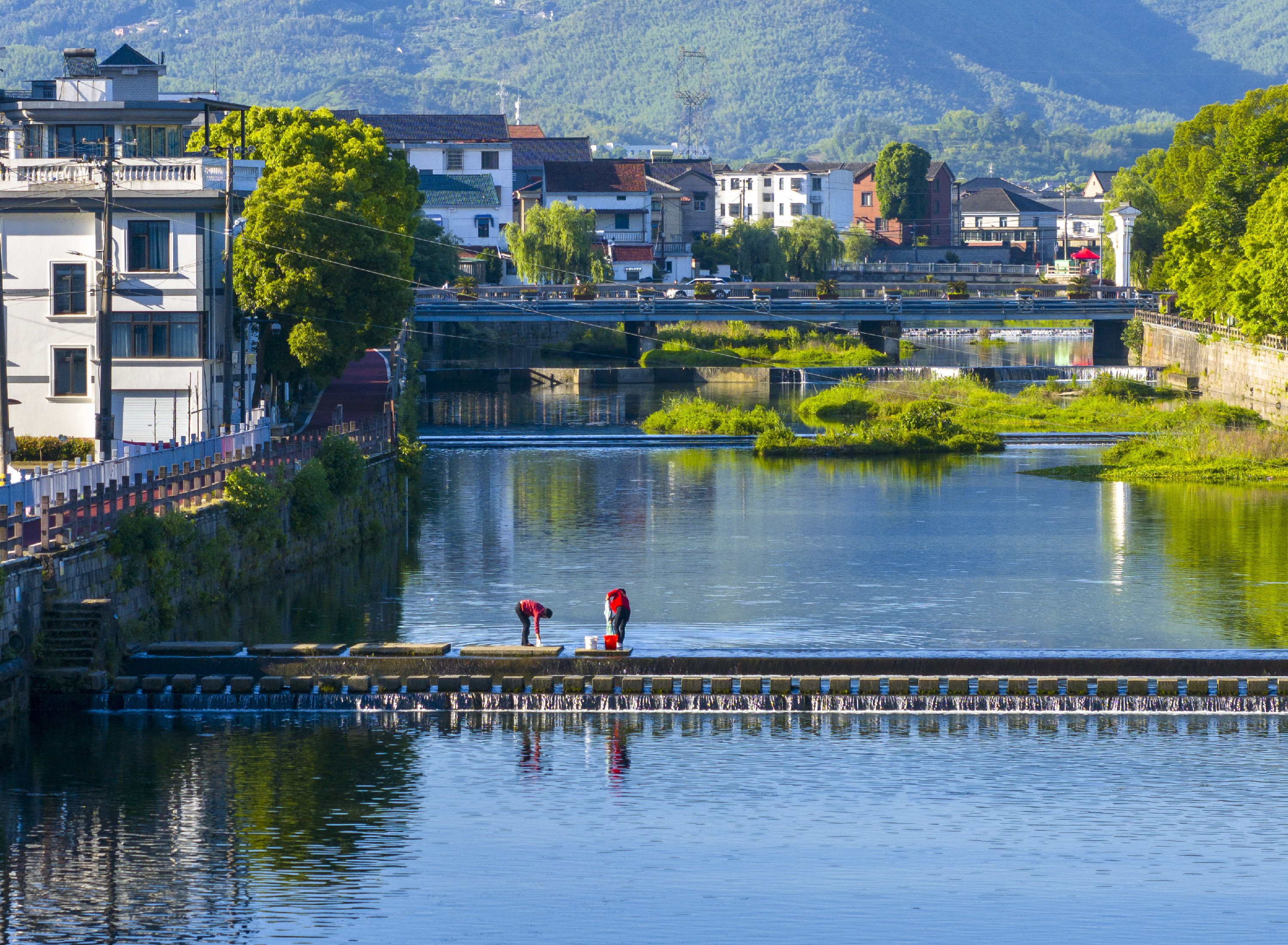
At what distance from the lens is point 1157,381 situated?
310 ft

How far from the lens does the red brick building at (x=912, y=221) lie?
184m

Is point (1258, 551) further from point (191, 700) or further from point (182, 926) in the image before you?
point (182, 926)

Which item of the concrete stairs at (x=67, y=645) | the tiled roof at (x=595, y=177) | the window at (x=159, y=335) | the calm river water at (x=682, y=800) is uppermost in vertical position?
the tiled roof at (x=595, y=177)

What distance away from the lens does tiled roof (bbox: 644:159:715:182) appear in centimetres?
14975

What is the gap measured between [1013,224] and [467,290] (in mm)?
106777

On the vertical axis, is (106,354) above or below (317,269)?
below

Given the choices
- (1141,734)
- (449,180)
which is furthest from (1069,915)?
(449,180)

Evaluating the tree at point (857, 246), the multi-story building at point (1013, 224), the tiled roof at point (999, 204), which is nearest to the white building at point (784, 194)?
the tree at point (857, 246)

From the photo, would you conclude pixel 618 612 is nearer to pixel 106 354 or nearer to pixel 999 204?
pixel 106 354

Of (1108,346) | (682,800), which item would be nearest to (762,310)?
(1108,346)

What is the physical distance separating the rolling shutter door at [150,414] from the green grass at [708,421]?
30.3 metres

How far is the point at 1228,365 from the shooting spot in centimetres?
8669

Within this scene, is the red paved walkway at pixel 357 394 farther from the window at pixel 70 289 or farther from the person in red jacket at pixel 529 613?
the person in red jacket at pixel 529 613

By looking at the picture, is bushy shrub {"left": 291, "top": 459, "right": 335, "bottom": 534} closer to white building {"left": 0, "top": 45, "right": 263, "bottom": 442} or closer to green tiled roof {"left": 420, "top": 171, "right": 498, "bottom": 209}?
white building {"left": 0, "top": 45, "right": 263, "bottom": 442}
